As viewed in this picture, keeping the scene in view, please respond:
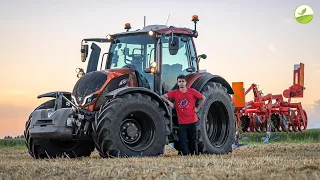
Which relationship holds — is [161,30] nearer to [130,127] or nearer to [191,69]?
[191,69]

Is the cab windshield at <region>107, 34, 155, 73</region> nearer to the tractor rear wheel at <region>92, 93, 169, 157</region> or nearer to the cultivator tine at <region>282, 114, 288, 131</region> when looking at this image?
the tractor rear wheel at <region>92, 93, 169, 157</region>

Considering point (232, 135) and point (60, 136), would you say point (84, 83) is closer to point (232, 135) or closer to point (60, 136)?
point (60, 136)

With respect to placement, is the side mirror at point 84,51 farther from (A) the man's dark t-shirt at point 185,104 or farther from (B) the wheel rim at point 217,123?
(B) the wheel rim at point 217,123

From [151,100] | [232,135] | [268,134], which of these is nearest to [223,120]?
[232,135]

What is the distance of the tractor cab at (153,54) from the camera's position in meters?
13.0

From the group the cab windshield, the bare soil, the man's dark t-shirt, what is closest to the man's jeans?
the man's dark t-shirt

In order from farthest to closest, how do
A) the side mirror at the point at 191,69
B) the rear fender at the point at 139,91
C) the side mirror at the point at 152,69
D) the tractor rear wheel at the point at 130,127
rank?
the side mirror at the point at 191,69 < the side mirror at the point at 152,69 < the rear fender at the point at 139,91 < the tractor rear wheel at the point at 130,127

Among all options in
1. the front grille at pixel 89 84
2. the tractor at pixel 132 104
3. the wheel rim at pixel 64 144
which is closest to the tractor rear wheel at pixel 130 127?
the tractor at pixel 132 104

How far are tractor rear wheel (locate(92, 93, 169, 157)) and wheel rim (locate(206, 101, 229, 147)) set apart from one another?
73.4 inches

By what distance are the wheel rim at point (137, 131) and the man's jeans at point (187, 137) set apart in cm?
84

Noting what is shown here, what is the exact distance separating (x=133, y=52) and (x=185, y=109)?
157cm

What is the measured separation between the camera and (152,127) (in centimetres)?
1242

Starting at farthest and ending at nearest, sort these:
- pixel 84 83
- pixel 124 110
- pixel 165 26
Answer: pixel 165 26
pixel 84 83
pixel 124 110

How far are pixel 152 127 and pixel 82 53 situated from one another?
2.46 meters
